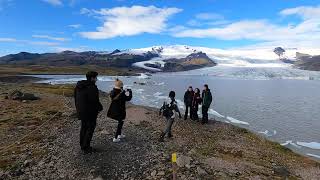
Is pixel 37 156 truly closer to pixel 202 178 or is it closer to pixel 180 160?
pixel 180 160

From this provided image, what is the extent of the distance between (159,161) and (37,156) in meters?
4.47

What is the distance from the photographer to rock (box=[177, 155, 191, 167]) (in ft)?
45.0

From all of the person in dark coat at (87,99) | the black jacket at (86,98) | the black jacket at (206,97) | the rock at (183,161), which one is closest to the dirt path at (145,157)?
the rock at (183,161)

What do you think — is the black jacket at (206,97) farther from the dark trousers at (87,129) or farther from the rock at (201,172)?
the dark trousers at (87,129)

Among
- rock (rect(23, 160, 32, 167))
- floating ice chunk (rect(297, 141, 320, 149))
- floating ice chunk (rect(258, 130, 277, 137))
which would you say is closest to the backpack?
rock (rect(23, 160, 32, 167))

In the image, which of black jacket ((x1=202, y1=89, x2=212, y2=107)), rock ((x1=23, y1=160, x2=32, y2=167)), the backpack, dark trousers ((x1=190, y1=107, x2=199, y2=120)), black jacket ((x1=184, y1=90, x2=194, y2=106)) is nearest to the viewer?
rock ((x1=23, y1=160, x2=32, y2=167))

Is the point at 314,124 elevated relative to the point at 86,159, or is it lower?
lower

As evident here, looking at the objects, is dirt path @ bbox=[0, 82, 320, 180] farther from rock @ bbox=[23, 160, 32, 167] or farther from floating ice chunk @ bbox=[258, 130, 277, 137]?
floating ice chunk @ bbox=[258, 130, 277, 137]

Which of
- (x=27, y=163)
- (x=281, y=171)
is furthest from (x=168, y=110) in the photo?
(x=27, y=163)

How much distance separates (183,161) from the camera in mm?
13891

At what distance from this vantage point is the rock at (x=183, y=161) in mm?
13711

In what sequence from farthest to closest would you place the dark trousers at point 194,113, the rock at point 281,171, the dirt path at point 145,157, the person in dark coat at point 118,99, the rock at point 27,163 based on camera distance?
the dark trousers at point 194,113, the rock at point 281,171, the person in dark coat at point 118,99, the rock at point 27,163, the dirt path at point 145,157

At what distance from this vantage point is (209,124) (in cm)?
2606

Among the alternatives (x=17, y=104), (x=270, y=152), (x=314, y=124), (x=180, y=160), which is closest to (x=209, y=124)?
(x=270, y=152)
